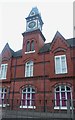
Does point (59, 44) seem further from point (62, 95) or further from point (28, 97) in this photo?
point (28, 97)

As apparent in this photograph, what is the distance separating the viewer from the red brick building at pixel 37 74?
15.9 metres

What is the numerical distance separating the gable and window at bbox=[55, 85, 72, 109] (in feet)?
15.4

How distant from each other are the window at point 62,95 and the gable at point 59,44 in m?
4.70

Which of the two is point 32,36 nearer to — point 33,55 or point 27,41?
point 27,41

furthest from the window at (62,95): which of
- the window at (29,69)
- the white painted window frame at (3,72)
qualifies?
the white painted window frame at (3,72)

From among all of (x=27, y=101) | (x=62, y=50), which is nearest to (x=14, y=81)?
(x=27, y=101)

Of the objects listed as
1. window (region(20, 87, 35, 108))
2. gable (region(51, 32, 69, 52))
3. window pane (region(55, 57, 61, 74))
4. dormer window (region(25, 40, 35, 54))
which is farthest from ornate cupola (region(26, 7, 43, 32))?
window (region(20, 87, 35, 108))

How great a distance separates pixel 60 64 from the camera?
17.1 meters

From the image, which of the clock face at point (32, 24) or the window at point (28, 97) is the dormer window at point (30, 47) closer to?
the clock face at point (32, 24)

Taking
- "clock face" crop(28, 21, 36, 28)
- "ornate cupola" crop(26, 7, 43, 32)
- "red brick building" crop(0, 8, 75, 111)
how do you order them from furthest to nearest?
"clock face" crop(28, 21, 36, 28) < "ornate cupola" crop(26, 7, 43, 32) < "red brick building" crop(0, 8, 75, 111)

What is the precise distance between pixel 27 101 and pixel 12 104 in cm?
198

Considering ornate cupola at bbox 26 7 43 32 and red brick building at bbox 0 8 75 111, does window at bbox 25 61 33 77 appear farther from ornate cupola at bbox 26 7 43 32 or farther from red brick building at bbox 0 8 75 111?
ornate cupola at bbox 26 7 43 32

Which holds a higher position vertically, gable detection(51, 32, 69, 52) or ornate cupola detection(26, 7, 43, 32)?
ornate cupola detection(26, 7, 43, 32)

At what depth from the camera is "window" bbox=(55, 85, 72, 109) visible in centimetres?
1532
